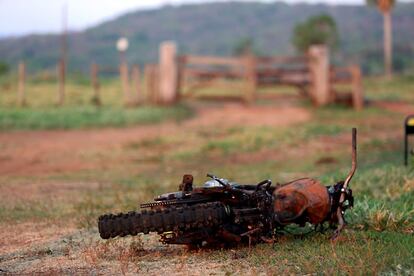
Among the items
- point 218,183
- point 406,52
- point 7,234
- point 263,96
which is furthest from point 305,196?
point 406,52

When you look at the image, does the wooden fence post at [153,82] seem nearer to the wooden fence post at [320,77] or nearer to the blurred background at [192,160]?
the blurred background at [192,160]

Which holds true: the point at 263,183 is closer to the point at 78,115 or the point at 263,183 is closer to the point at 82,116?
the point at 82,116

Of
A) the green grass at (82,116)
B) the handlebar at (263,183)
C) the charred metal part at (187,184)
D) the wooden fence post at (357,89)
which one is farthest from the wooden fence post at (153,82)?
the charred metal part at (187,184)

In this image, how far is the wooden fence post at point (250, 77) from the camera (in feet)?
85.0

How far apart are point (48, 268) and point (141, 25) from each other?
117640mm

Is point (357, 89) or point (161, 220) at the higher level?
point (357, 89)

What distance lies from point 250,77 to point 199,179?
1301cm

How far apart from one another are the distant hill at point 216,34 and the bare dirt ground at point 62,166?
52.8m

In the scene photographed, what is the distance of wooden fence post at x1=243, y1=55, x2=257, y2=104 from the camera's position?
25.9 meters

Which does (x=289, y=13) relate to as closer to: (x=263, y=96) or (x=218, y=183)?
(x=263, y=96)

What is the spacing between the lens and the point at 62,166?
15.4 meters

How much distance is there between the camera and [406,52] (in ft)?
275

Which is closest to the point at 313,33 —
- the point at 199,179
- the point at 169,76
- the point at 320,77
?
the point at 320,77

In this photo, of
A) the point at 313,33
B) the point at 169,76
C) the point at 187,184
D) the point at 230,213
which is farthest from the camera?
the point at 313,33
